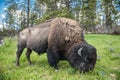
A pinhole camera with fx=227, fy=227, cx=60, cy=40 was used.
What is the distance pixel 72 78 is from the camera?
270 inches

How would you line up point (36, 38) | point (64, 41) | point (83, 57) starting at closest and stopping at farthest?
point (83, 57) < point (64, 41) < point (36, 38)

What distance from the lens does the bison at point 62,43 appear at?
712cm

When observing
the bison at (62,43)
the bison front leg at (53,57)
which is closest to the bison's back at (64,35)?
the bison at (62,43)

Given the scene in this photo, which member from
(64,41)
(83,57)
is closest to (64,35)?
(64,41)

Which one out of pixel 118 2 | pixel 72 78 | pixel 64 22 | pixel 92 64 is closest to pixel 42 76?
pixel 72 78

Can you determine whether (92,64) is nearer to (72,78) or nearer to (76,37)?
(72,78)

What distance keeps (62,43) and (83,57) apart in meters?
1.23

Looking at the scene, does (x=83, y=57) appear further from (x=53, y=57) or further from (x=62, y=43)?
(x=53, y=57)

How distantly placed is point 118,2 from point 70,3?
39.2 feet

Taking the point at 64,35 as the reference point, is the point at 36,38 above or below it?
below

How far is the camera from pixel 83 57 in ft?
23.3

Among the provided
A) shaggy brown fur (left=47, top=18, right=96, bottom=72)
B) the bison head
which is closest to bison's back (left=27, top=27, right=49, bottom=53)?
shaggy brown fur (left=47, top=18, right=96, bottom=72)

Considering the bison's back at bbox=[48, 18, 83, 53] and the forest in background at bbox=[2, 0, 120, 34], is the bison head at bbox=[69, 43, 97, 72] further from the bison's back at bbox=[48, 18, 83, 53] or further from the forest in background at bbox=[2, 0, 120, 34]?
the forest in background at bbox=[2, 0, 120, 34]

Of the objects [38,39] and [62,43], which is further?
[38,39]
